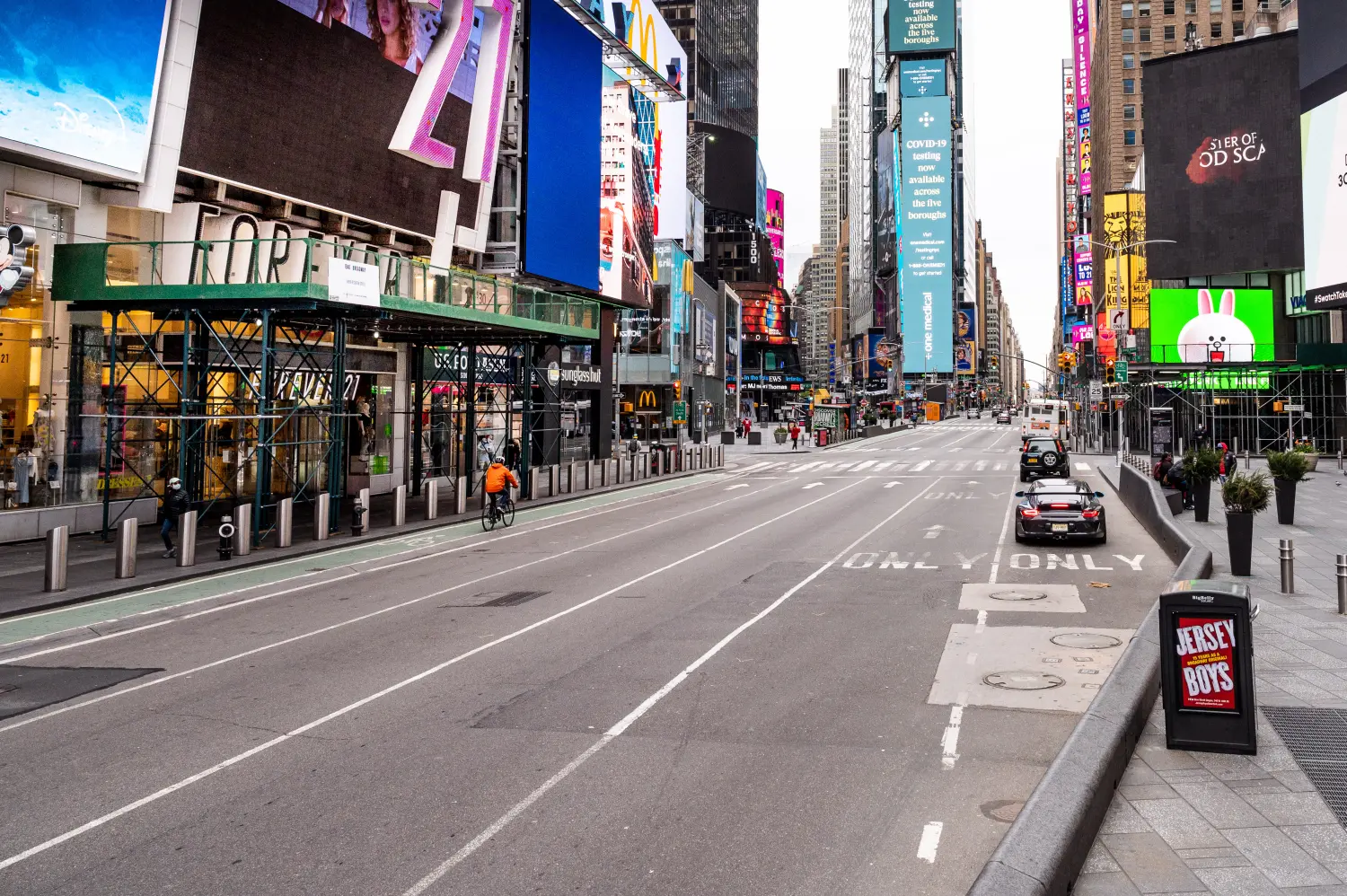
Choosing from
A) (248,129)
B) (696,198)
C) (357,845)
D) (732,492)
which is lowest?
(357,845)

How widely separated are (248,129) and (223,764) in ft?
71.6

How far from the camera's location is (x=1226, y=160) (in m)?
62.5

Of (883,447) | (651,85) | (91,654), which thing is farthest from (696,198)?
(91,654)

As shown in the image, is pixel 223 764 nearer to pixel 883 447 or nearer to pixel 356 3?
pixel 356 3

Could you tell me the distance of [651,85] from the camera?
55.7 meters

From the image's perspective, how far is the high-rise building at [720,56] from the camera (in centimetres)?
13736

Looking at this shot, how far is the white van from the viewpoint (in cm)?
6186

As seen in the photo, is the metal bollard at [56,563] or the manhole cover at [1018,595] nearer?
the manhole cover at [1018,595]

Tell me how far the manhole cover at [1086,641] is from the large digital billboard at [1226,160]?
58.9 meters

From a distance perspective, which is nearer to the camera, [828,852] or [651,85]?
[828,852]

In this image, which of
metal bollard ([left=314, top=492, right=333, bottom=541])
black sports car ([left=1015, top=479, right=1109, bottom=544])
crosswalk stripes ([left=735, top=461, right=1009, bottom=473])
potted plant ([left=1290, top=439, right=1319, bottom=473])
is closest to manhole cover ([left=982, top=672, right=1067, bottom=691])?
black sports car ([left=1015, top=479, right=1109, bottom=544])

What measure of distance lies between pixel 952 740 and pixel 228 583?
523 inches

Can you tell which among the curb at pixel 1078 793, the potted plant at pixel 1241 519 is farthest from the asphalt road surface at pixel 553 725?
the potted plant at pixel 1241 519

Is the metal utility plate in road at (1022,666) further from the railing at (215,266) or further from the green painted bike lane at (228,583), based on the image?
the railing at (215,266)
